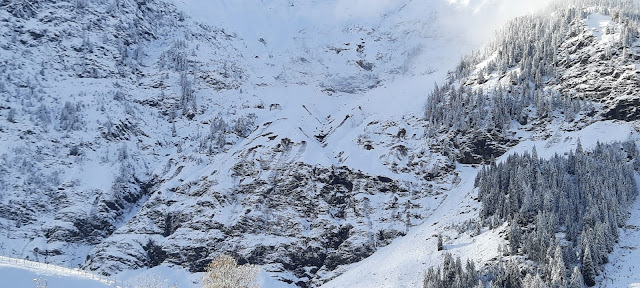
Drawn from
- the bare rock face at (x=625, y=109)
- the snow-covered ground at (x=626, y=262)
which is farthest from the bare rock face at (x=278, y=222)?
the snow-covered ground at (x=626, y=262)

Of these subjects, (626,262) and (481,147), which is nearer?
(626,262)

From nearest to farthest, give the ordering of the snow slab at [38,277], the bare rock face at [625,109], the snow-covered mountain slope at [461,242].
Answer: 1. the snow slab at [38,277]
2. the snow-covered mountain slope at [461,242]
3. the bare rock face at [625,109]

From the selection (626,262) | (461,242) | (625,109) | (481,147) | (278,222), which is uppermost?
(481,147)

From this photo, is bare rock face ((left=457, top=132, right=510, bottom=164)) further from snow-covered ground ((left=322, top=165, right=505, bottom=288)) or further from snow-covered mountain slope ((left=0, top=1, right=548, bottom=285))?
snow-covered ground ((left=322, top=165, right=505, bottom=288))

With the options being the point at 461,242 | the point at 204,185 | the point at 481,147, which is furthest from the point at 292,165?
the point at 461,242

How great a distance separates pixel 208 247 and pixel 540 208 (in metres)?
83.8

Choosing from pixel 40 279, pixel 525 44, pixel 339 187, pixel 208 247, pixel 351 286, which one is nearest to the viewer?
pixel 40 279

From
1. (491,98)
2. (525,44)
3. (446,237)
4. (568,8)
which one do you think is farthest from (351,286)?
(568,8)

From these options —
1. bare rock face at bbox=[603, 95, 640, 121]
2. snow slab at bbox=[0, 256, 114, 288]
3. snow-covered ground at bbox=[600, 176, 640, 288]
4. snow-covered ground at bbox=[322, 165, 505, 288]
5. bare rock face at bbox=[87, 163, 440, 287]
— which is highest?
bare rock face at bbox=[603, 95, 640, 121]

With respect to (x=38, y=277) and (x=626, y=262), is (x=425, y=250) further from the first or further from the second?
(x=38, y=277)

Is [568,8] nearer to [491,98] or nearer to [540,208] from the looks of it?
[491,98]

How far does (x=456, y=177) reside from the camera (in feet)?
518

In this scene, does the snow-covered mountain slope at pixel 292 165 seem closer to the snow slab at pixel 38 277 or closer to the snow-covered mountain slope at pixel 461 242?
the snow-covered mountain slope at pixel 461 242

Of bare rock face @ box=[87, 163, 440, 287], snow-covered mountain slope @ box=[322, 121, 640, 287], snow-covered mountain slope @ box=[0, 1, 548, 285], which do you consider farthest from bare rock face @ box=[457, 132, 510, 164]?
bare rock face @ box=[87, 163, 440, 287]
